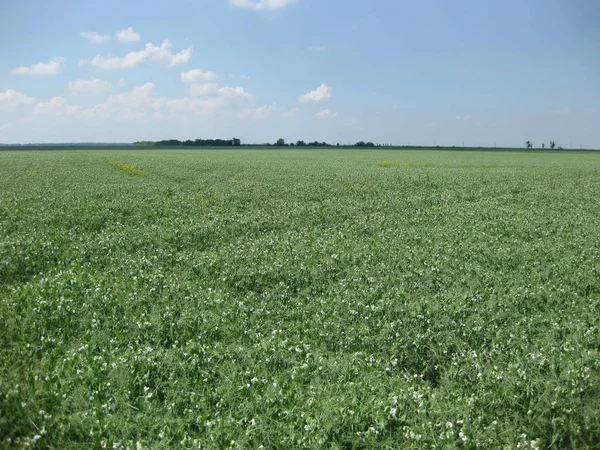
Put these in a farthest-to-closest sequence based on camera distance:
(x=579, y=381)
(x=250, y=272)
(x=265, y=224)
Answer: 1. (x=265, y=224)
2. (x=250, y=272)
3. (x=579, y=381)

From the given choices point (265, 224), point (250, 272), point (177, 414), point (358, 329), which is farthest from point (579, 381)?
point (265, 224)

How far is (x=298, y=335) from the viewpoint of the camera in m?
7.68

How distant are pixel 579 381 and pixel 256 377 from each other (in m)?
4.61

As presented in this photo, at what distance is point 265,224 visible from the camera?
16312mm

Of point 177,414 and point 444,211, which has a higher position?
point 444,211

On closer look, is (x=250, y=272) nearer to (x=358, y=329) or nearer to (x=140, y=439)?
(x=358, y=329)

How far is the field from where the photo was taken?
17.4 feet

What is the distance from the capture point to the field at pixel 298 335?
5301mm

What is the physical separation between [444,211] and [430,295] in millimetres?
10625

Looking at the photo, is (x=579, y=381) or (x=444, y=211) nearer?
(x=579, y=381)

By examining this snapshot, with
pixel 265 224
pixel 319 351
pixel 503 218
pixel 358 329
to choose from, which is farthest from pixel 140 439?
pixel 503 218

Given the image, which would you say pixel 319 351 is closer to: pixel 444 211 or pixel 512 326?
pixel 512 326

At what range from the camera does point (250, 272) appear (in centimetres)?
1071

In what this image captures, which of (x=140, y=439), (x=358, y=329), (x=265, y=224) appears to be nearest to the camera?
(x=140, y=439)
